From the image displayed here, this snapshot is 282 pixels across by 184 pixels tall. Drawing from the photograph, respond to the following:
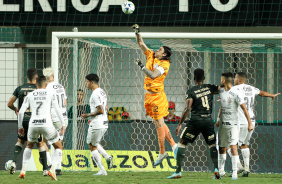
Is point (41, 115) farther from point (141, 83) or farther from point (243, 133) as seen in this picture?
point (141, 83)

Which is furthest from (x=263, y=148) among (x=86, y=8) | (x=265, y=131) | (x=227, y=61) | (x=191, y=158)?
(x=86, y=8)

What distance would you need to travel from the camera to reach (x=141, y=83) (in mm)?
13211

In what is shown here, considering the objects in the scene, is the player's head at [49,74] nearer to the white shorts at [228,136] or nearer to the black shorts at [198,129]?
the black shorts at [198,129]

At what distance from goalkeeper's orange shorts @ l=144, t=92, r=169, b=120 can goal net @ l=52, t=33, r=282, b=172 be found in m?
1.30

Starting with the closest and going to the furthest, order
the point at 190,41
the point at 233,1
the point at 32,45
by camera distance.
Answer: the point at 190,41 → the point at 233,1 → the point at 32,45

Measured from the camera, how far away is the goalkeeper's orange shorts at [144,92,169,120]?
961 cm

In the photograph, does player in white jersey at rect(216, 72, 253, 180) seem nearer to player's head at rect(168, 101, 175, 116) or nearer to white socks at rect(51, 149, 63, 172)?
white socks at rect(51, 149, 63, 172)

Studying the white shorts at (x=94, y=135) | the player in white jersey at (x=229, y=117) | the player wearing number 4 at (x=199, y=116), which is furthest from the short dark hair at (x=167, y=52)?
the white shorts at (x=94, y=135)

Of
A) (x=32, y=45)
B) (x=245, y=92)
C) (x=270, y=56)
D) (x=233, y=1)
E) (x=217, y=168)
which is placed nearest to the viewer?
(x=217, y=168)

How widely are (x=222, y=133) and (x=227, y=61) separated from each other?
13.2ft

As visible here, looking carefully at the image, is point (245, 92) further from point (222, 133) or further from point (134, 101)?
point (134, 101)

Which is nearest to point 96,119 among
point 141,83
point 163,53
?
point 163,53

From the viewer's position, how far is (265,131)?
38.4 ft

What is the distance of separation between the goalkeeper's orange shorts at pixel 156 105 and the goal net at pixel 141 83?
1.30 meters
